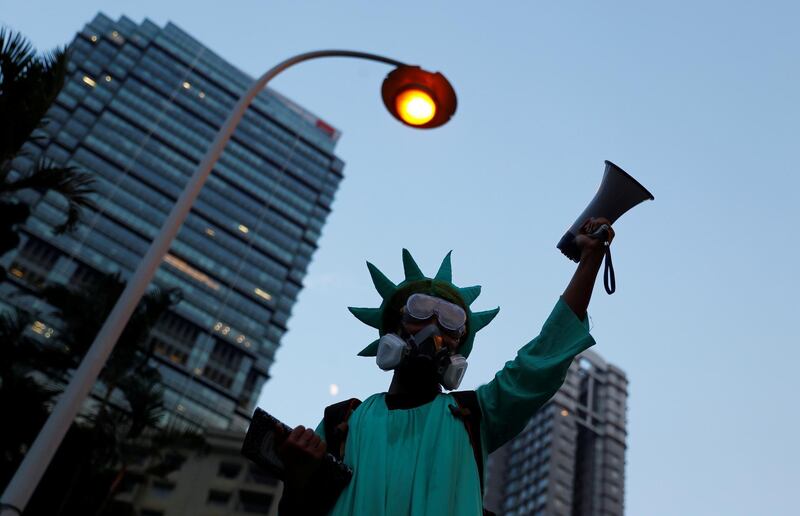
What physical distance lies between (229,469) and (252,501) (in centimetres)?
324

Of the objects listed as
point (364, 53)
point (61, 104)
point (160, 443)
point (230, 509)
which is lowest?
point (160, 443)

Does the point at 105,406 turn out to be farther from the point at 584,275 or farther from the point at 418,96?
the point at 584,275

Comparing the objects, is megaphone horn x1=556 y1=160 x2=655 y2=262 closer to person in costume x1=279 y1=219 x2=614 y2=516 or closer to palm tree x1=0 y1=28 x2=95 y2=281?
person in costume x1=279 y1=219 x2=614 y2=516

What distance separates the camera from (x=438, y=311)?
3.14 metres

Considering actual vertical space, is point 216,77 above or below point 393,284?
above

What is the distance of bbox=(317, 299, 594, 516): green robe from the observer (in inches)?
99.6

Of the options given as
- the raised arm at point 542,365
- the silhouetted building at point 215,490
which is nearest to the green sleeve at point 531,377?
the raised arm at point 542,365

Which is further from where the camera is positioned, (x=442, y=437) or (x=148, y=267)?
(x=148, y=267)

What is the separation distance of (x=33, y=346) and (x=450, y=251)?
12.5 meters

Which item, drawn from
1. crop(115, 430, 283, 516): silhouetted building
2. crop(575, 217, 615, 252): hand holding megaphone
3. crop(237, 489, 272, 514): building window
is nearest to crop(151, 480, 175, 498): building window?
crop(115, 430, 283, 516): silhouetted building

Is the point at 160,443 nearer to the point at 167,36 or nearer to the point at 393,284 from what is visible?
the point at 393,284

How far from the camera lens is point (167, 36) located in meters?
88.8

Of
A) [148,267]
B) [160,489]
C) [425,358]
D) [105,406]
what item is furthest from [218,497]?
[425,358]

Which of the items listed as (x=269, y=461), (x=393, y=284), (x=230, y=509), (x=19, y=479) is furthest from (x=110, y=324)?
(x=230, y=509)
